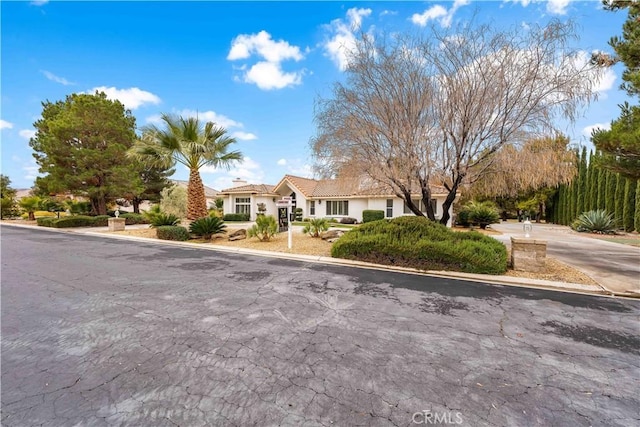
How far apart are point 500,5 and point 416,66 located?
2853 mm

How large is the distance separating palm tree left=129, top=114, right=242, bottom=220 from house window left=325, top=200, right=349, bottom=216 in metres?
12.0

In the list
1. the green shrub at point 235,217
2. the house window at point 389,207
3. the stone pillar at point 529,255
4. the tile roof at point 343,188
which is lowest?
the stone pillar at point 529,255

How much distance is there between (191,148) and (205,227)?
437cm

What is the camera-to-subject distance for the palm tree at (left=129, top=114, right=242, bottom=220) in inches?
531

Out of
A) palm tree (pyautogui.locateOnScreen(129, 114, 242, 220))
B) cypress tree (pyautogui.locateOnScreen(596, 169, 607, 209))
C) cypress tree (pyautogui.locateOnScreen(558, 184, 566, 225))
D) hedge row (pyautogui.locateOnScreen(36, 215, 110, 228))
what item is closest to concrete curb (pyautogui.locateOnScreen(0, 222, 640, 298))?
palm tree (pyautogui.locateOnScreen(129, 114, 242, 220))

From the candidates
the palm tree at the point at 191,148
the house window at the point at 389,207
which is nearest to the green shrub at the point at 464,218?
the house window at the point at 389,207

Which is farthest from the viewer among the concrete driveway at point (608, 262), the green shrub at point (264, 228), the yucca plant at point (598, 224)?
the yucca plant at point (598, 224)

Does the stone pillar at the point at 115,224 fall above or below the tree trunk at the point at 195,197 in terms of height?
below

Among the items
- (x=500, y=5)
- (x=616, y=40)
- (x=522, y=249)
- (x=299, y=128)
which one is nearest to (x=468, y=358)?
(x=522, y=249)

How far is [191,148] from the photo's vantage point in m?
13.8

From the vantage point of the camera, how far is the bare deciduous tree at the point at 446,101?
751 centimetres

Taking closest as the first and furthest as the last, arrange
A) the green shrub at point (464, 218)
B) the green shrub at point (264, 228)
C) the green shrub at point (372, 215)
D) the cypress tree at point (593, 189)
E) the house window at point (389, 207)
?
1. the green shrub at point (264, 228)
2. the green shrub at point (464, 218)
3. the cypress tree at point (593, 189)
4. the green shrub at point (372, 215)
5. the house window at point (389, 207)

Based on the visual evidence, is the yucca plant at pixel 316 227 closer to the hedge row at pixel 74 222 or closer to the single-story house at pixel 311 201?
the single-story house at pixel 311 201

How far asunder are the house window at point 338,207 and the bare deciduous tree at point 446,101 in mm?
15021
